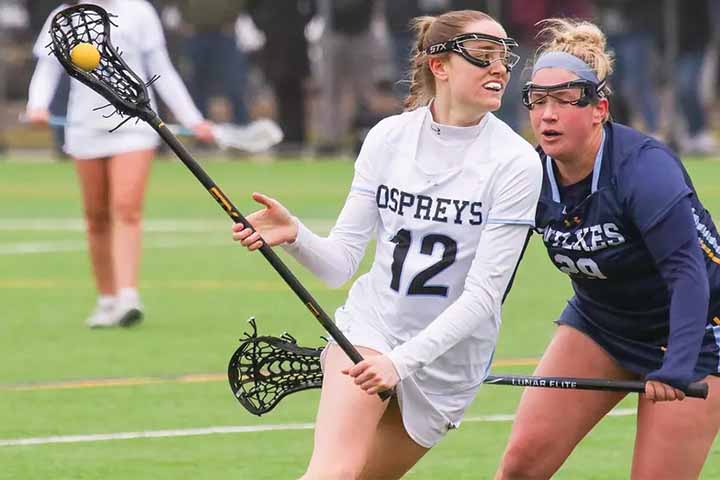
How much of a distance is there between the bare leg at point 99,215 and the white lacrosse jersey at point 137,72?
126 millimetres

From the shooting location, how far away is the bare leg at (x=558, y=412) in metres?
6.50

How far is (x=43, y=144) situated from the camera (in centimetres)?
2712

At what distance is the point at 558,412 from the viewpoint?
6527mm

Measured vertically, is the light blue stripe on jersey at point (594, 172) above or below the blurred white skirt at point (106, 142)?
above

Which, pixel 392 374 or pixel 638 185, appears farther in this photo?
pixel 638 185

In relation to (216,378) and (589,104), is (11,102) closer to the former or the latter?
(216,378)

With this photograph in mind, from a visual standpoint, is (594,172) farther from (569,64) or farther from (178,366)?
(178,366)

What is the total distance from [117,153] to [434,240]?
5935 mm

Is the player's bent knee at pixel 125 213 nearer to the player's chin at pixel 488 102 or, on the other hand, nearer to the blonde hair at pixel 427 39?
the blonde hair at pixel 427 39

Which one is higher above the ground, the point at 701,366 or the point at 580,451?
the point at 701,366

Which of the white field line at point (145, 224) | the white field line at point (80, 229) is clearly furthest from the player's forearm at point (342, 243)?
the white field line at point (145, 224)

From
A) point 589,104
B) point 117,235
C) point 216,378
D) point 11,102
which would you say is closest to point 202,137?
point 117,235

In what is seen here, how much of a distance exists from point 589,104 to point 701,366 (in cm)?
95

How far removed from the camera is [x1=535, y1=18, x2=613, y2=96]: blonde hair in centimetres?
639
